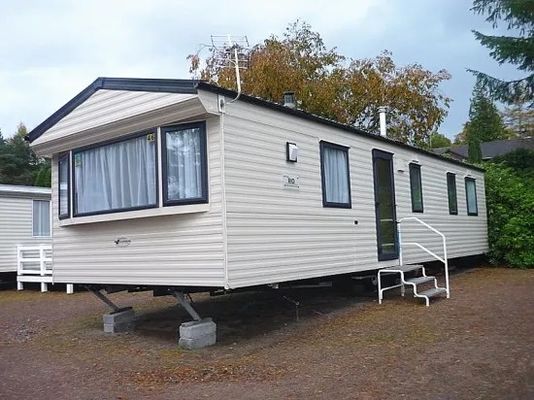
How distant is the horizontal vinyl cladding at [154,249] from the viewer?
638 centimetres

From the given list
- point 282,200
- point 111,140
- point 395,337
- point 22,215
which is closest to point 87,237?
point 111,140

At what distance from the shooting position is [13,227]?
53.1 feet

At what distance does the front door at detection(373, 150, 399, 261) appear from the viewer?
391 inches

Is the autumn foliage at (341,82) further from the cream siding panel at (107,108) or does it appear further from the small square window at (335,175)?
the cream siding panel at (107,108)

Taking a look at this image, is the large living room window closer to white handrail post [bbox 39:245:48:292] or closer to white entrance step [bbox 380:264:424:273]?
white entrance step [bbox 380:264:424:273]

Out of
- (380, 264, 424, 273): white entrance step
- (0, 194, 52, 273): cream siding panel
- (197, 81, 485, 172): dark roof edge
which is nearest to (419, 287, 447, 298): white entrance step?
(380, 264, 424, 273): white entrance step

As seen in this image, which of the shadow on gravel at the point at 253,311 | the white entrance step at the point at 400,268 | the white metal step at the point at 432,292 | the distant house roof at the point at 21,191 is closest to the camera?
the shadow on gravel at the point at 253,311

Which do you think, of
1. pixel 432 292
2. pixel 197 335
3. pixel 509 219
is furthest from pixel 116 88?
pixel 509 219

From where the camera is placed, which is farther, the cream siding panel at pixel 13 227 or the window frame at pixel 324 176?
the cream siding panel at pixel 13 227

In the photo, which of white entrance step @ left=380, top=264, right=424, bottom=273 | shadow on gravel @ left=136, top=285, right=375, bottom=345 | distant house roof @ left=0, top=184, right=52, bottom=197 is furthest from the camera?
distant house roof @ left=0, top=184, right=52, bottom=197

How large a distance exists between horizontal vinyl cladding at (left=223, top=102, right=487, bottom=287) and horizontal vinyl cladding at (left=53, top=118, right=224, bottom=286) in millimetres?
166

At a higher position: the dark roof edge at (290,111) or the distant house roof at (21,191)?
the dark roof edge at (290,111)

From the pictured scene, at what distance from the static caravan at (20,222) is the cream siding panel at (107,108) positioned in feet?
26.9

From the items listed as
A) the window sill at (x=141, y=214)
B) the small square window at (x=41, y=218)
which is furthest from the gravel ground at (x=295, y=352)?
the small square window at (x=41, y=218)
